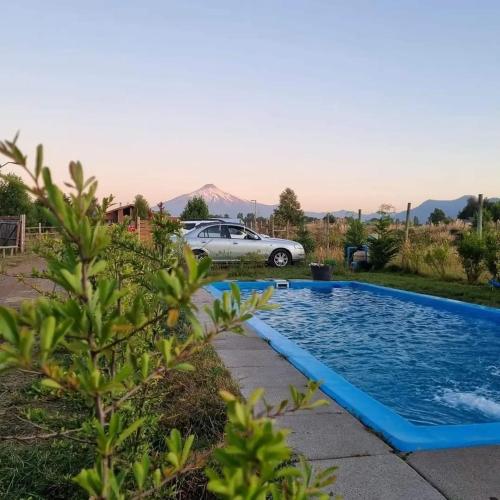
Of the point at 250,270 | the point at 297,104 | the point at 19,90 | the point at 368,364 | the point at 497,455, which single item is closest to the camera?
the point at 497,455

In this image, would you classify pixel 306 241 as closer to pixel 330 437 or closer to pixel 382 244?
pixel 382 244

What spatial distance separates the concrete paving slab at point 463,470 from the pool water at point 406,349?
5.41ft

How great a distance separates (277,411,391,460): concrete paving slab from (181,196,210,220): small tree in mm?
34224

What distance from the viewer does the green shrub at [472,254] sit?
11.7 meters

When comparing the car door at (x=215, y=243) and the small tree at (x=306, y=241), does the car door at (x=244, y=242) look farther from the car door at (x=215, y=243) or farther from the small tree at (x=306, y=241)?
the small tree at (x=306, y=241)

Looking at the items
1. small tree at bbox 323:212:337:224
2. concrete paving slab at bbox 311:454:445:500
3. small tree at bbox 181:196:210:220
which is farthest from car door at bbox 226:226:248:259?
small tree at bbox 181:196:210:220

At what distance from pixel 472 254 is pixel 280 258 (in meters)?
6.07

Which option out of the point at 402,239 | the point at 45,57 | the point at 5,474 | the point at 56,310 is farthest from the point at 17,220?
the point at 56,310

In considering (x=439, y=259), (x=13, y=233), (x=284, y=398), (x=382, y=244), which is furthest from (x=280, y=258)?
(x=284, y=398)

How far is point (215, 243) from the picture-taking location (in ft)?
49.8

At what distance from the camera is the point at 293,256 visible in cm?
1612

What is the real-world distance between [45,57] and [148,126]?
4781mm

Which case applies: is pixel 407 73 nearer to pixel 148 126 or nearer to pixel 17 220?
pixel 148 126

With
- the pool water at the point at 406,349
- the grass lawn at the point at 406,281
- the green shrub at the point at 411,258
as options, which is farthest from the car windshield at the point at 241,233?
the green shrub at the point at 411,258
